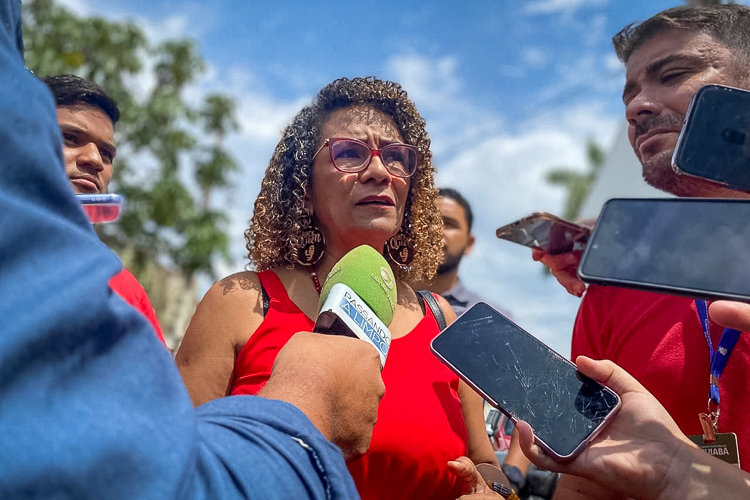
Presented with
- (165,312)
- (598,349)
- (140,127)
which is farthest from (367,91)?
(165,312)

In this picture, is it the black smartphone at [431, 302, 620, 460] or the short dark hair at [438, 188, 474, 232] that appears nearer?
the black smartphone at [431, 302, 620, 460]

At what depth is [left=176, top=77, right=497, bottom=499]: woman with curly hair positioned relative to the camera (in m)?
2.14

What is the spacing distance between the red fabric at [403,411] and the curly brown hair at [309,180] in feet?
1.10

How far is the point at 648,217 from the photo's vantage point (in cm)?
131

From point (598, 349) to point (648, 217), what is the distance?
48.3 inches

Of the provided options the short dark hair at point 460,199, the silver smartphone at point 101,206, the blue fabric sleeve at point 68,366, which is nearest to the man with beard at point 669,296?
the silver smartphone at point 101,206

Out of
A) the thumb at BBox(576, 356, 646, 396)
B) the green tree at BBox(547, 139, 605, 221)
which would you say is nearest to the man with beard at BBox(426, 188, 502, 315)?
the thumb at BBox(576, 356, 646, 396)

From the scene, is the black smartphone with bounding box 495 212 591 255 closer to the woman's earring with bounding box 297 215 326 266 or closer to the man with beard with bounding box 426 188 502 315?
the woman's earring with bounding box 297 215 326 266

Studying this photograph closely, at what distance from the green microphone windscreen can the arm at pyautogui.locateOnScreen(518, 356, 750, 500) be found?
465mm

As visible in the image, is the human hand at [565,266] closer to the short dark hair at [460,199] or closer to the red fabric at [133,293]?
the red fabric at [133,293]

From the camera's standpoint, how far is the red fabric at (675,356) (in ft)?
6.31

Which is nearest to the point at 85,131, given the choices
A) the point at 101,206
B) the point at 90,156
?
the point at 90,156

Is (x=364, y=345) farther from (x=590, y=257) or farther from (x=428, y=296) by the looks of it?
(x=428, y=296)

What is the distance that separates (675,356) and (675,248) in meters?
1.02
